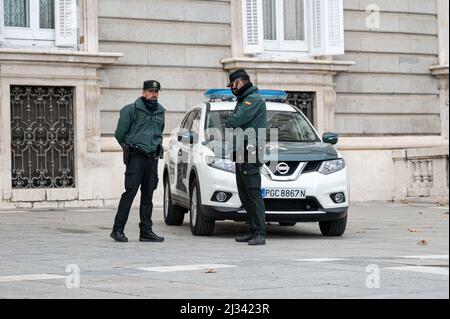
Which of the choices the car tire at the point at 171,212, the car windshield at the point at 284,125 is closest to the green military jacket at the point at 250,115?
the car windshield at the point at 284,125

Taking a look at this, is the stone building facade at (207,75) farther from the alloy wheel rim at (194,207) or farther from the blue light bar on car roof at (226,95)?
the alloy wheel rim at (194,207)

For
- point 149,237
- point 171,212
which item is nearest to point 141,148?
point 149,237

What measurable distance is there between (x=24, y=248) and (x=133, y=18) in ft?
31.2

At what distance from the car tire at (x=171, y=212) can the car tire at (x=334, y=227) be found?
238cm

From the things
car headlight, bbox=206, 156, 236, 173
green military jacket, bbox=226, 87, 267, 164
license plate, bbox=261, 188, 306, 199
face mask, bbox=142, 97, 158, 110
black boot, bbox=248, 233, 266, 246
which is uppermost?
face mask, bbox=142, 97, 158, 110

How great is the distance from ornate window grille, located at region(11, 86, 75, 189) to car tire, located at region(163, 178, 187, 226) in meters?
4.55

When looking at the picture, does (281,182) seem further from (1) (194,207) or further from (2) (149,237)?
(2) (149,237)

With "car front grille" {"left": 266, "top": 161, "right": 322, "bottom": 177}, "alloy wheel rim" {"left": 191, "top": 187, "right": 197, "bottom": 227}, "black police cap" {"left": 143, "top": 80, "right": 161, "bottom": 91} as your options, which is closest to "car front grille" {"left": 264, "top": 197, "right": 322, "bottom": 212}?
"car front grille" {"left": 266, "top": 161, "right": 322, "bottom": 177}

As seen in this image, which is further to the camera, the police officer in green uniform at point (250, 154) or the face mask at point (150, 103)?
the face mask at point (150, 103)

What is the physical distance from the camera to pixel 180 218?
15383 mm

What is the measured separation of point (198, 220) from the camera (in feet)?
43.5

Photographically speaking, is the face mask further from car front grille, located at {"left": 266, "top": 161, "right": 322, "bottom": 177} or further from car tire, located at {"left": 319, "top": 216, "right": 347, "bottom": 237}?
car tire, located at {"left": 319, "top": 216, "right": 347, "bottom": 237}

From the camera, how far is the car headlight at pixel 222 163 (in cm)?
1289

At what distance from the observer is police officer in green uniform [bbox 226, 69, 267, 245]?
1196 cm
